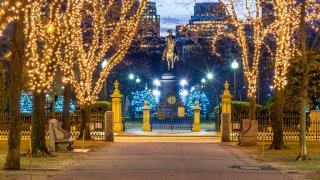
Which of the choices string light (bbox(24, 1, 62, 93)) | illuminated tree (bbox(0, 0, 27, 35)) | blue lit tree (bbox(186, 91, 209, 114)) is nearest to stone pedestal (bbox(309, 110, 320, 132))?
blue lit tree (bbox(186, 91, 209, 114))

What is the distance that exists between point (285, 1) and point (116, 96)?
69.2ft

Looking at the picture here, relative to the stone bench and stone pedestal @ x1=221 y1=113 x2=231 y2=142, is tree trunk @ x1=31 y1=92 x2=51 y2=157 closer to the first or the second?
the stone bench

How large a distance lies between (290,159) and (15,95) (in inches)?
385

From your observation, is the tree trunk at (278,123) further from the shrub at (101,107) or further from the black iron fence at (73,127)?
the shrub at (101,107)

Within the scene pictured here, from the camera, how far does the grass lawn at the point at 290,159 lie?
1809cm

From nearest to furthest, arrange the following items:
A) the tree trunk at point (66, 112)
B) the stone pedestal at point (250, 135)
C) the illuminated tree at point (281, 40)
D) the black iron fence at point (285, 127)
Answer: the illuminated tree at point (281, 40) → the stone pedestal at point (250, 135) → the tree trunk at point (66, 112) → the black iron fence at point (285, 127)

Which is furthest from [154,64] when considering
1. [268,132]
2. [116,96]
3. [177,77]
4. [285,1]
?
[285,1]

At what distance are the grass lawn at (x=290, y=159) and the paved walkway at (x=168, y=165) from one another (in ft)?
1.77

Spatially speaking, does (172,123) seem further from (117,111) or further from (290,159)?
(290,159)

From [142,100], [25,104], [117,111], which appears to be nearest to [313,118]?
[117,111]

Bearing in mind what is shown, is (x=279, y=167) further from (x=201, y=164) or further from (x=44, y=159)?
(x=44, y=159)

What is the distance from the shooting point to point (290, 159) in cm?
2195

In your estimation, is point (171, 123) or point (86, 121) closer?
point (86, 121)

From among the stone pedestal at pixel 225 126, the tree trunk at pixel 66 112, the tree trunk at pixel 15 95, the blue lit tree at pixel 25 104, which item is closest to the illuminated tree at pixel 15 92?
the tree trunk at pixel 15 95
